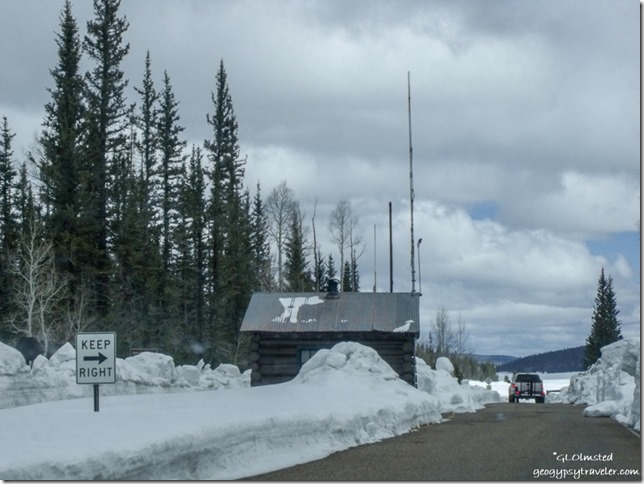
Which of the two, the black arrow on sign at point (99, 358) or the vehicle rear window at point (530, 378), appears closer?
the black arrow on sign at point (99, 358)

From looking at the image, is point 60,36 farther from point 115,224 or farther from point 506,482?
point 506,482

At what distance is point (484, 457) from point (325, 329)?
60.8 ft

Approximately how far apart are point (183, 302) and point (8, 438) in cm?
5081

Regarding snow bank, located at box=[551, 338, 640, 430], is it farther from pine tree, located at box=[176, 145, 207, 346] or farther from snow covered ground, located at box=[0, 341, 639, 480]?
pine tree, located at box=[176, 145, 207, 346]

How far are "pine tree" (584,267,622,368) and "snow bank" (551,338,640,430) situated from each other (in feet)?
137

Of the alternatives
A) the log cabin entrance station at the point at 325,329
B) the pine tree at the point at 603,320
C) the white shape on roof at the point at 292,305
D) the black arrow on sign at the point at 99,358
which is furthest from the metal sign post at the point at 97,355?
the pine tree at the point at 603,320

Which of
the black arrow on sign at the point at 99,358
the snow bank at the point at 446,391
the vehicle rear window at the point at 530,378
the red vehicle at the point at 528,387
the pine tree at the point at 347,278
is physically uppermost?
the pine tree at the point at 347,278

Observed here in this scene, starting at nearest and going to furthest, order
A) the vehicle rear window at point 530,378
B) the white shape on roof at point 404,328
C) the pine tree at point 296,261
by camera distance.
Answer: the white shape on roof at point 404,328 < the vehicle rear window at point 530,378 < the pine tree at point 296,261

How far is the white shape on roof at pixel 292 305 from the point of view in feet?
105

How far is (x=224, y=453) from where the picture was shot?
39.0 ft

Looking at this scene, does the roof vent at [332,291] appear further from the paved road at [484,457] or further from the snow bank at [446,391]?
the paved road at [484,457]

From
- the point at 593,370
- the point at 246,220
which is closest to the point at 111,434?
the point at 593,370

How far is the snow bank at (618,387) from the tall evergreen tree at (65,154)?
1064 inches

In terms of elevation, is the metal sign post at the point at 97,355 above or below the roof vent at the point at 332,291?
below
